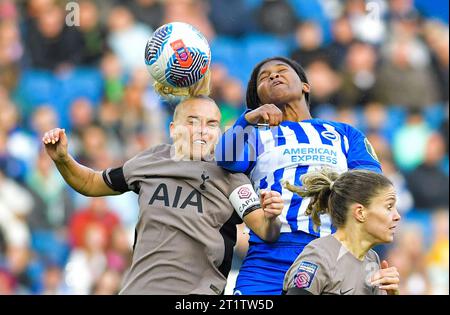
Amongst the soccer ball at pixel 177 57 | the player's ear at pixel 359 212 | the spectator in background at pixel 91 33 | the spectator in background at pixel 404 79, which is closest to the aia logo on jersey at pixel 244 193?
the player's ear at pixel 359 212

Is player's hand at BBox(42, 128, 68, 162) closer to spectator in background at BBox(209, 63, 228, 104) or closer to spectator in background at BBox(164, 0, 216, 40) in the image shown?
spectator in background at BBox(209, 63, 228, 104)

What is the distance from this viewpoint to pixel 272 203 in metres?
4.84

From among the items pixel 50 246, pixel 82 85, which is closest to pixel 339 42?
pixel 82 85

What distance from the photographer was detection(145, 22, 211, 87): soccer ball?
209 inches

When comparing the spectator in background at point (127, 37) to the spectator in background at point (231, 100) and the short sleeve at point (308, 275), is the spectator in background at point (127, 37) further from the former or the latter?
the short sleeve at point (308, 275)

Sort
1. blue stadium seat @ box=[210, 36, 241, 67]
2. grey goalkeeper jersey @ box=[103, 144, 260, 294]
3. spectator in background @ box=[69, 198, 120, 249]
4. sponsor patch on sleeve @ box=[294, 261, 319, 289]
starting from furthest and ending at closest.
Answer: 1. blue stadium seat @ box=[210, 36, 241, 67]
2. spectator in background @ box=[69, 198, 120, 249]
3. grey goalkeeper jersey @ box=[103, 144, 260, 294]
4. sponsor patch on sleeve @ box=[294, 261, 319, 289]

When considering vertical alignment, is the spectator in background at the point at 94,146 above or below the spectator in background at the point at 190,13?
below

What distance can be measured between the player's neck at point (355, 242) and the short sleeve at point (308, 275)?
0.52 feet

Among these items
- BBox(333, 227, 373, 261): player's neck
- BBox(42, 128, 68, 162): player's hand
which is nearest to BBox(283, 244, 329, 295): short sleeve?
BBox(333, 227, 373, 261): player's neck

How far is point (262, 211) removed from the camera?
16.5 feet

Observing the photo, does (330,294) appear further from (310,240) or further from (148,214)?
(148,214)

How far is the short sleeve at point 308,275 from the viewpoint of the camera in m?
4.58

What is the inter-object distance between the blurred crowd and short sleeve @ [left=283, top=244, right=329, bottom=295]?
15.7 feet

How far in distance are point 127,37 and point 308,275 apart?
6.93 m
